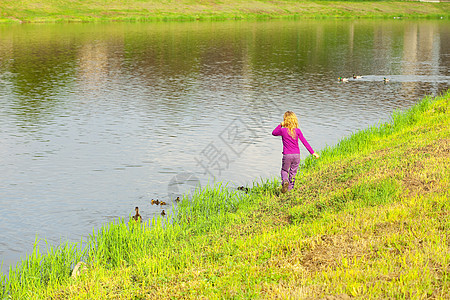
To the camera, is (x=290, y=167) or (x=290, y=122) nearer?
(x=290, y=122)

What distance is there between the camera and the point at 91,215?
48.6 feet

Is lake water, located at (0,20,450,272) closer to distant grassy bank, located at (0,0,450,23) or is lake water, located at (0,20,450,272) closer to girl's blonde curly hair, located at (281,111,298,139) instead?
girl's blonde curly hair, located at (281,111,298,139)

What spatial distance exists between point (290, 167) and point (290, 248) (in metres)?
5.07

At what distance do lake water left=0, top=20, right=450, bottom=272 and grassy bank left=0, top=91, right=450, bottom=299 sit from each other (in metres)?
1.98

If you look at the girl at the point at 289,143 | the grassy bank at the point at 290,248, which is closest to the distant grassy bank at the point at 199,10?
the girl at the point at 289,143

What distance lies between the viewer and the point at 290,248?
10211 millimetres

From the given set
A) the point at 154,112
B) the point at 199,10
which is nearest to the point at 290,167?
the point at 154,112

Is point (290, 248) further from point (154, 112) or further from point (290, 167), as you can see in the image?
point (154, 112)

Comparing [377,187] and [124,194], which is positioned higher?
[377,187]

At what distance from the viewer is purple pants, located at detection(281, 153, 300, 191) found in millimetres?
14750

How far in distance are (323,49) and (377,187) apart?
5198 cm

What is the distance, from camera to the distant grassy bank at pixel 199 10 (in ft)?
333

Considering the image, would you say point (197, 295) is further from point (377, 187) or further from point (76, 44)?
point (76, 44)

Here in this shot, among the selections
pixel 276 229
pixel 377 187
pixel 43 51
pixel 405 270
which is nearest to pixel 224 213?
pixel 276 229
